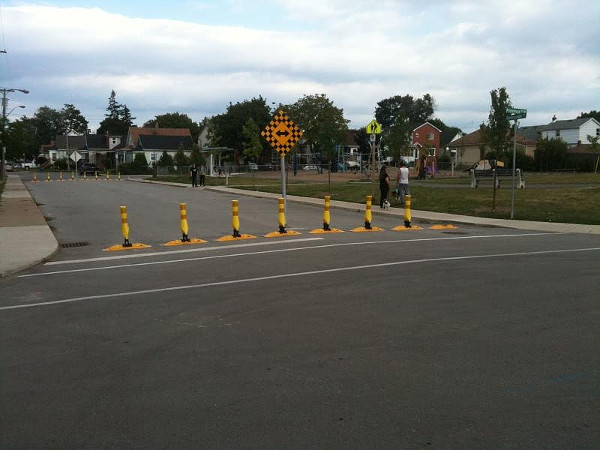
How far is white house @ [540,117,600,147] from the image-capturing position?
267 feet

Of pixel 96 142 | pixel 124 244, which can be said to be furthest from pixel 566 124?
pixel 96 142

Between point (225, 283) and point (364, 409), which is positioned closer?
point (364, 409)

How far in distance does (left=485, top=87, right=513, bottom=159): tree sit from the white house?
3462cm

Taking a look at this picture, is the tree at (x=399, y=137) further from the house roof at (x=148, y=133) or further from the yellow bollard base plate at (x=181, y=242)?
the house roof at (x=148, y=133)

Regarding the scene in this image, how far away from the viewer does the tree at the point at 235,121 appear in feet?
265

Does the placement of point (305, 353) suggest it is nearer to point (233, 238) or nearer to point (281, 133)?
point (233, 238)

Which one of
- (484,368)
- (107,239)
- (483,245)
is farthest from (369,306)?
(107,239)

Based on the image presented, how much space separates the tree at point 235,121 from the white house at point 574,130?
41.2 meters

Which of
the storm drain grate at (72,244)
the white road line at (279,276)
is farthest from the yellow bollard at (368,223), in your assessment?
the storm drain grate at (72,244)

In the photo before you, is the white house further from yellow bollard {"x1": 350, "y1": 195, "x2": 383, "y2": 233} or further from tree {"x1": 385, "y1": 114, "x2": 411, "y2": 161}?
yellow bollard {"x1": 350, "y1": 195, "x2": 383, "y2": 233}

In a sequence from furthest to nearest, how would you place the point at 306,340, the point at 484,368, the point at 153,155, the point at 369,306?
the point at 153,155, the point at 369,306, the point at 306,340, the point at 484,368

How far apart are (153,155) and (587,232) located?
83684 mm

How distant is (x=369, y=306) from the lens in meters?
7.57

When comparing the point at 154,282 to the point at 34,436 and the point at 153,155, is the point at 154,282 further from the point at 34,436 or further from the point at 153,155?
the point at 153,155
